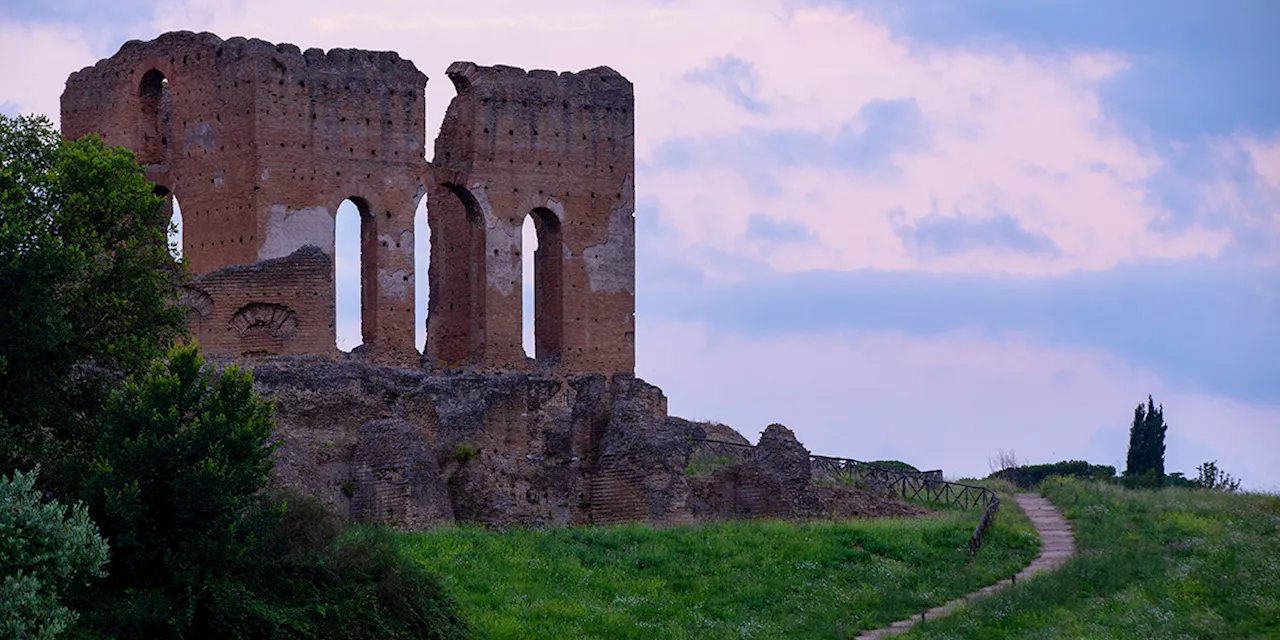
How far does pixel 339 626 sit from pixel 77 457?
3.33 meters

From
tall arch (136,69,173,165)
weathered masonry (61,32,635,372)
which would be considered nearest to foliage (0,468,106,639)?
weathered masonry (61,32,635,372)

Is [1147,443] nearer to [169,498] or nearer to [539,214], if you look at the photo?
[539,214]

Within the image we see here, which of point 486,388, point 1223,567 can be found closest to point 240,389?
point 486,388

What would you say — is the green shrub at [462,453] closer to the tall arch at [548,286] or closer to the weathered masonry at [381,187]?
the weathered masonry at [381,187]

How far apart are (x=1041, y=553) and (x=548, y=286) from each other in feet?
49.8

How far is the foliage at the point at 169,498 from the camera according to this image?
23094 millimetres

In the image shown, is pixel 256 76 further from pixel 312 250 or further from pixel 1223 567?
pixel 1223 567

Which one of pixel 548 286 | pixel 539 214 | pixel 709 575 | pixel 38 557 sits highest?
pixel 539 214

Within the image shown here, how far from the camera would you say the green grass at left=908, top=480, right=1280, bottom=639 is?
25.4 meters

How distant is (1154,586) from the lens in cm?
2767

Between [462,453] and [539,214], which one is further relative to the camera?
[539,214]

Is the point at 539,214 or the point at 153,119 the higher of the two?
the point at 153,119

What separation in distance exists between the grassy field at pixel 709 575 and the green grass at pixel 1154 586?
1.19m

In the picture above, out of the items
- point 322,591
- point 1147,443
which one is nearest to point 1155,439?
point 1147,443
